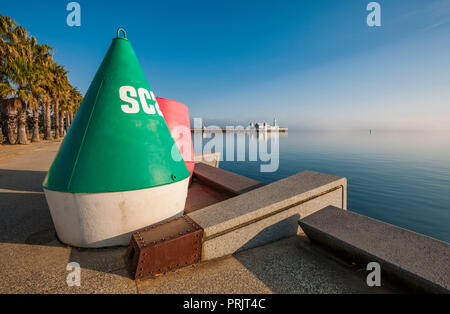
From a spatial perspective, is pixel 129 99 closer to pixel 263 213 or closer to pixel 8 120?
pixel 263 213

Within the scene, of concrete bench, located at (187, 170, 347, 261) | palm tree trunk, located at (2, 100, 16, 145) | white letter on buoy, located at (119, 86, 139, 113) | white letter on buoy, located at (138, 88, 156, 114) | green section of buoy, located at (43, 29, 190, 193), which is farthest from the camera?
palm tree trunk, located at (2, 100, 16, 145)

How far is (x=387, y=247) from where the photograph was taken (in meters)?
2.71

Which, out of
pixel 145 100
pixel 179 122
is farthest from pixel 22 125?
pixel 145 100

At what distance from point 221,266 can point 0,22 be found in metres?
30.9

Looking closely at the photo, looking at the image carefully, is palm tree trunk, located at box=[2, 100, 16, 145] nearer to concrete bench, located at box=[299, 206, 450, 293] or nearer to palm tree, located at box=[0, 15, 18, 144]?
palm tree, located at box=[0, 15, 18, 144]

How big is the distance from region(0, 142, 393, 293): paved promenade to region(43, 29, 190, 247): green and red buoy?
41 centimetres

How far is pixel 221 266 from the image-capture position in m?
3.13

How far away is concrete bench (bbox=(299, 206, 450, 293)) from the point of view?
2.27 m

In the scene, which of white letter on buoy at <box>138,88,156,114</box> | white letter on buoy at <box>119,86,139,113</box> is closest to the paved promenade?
white letter on buoy at <box>119,86,139,113</box>

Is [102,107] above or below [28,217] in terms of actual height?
above

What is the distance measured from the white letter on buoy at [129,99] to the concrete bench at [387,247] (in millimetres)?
3525

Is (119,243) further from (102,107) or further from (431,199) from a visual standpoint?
(431,199)

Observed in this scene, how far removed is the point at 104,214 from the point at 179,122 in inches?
150
